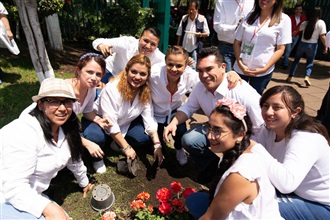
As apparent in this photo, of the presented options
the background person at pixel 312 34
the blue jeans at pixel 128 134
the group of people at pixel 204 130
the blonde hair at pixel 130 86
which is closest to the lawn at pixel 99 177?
the group of people at pixel 204 130

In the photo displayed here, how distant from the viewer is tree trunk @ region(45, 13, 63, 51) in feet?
19.3

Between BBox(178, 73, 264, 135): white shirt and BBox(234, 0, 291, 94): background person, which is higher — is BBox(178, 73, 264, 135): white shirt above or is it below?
below

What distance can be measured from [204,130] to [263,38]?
136cm

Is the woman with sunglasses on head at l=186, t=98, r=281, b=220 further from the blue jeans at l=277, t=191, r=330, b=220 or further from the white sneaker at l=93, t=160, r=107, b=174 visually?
the white sneaker at l=93, t=160, r=107, b=174

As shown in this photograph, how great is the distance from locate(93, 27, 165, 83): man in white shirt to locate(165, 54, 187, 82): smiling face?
64 cm

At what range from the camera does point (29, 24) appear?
3564mm

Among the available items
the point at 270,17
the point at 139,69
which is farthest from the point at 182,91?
the point at 270,17

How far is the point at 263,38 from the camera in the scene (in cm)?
311

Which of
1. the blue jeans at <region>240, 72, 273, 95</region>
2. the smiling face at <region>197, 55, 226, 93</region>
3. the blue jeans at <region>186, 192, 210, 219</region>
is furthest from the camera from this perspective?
the blue jeans at <region>240, 72, 273, 95</region>

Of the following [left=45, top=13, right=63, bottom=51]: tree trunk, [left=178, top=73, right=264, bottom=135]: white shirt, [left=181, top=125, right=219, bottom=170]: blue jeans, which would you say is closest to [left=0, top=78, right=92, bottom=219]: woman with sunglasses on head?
[left=181, top=125, right=219, bottom=170]: blue jeans

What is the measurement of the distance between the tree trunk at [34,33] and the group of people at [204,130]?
3.99 ft

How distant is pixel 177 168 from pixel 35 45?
275 centimetres

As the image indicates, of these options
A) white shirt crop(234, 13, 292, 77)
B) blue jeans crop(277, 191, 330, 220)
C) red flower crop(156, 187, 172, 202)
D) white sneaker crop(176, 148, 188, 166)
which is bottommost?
white sneaker crop(176, 148, 188, 166)

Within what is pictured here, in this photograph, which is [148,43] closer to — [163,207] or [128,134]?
[128,134]
